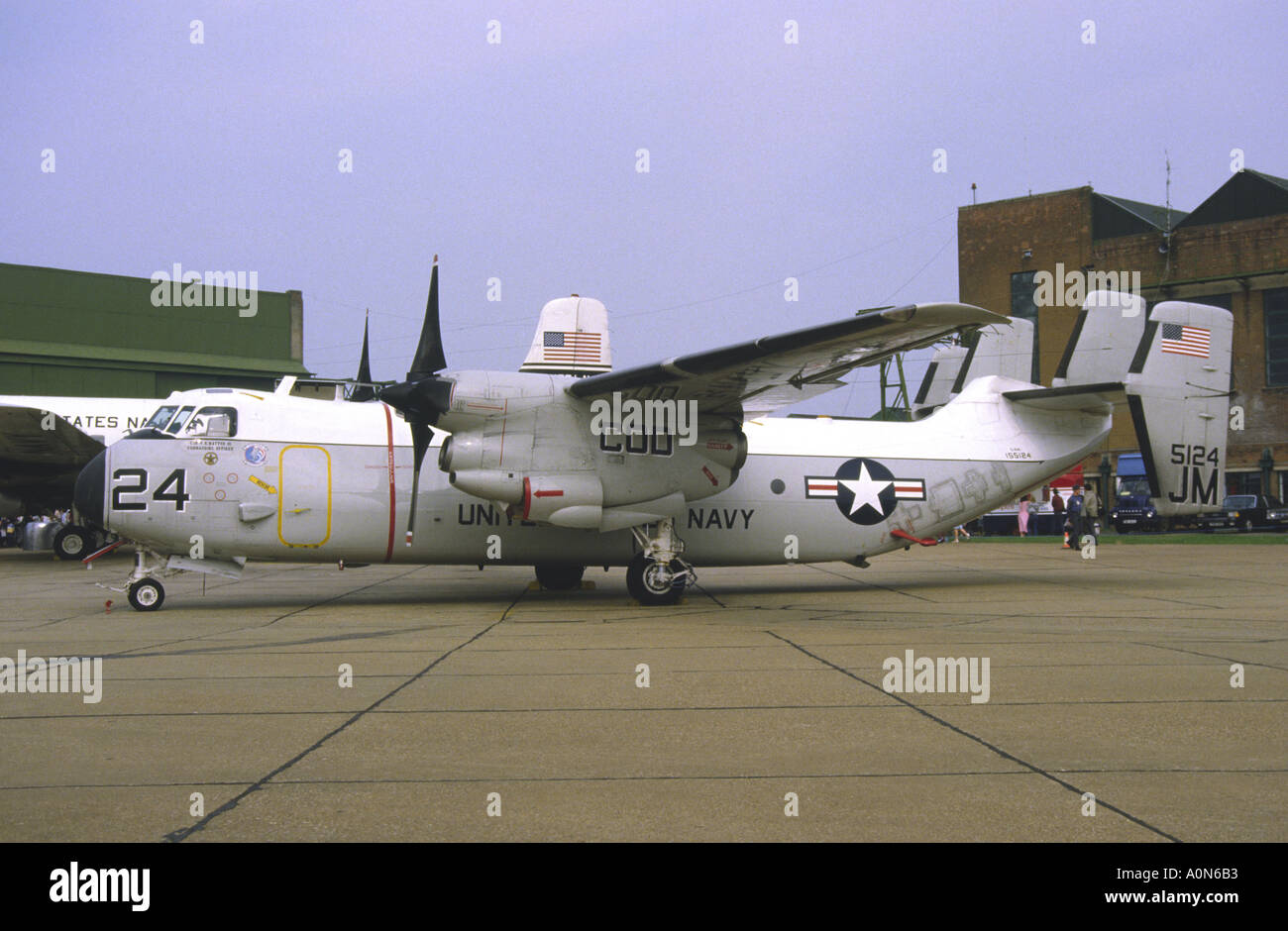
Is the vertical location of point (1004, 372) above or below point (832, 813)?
above

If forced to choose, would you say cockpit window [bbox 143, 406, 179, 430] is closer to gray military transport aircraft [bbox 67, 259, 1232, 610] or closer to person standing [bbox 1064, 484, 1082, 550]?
gray military transport aircraft [bbox 67, 259, 1232, 610]

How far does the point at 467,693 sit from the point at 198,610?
8.33m

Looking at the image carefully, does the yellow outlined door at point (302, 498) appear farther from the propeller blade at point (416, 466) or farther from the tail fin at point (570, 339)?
the tail fin at point (570, 339)

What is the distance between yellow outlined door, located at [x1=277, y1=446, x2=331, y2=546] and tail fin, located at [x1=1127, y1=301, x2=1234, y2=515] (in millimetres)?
12263

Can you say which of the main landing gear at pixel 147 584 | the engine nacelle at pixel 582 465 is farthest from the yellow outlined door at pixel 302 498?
the engine nacelle at pixel 582 465

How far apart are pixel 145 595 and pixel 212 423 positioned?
2.47 metres

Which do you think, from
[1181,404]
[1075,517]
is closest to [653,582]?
[1181,404]

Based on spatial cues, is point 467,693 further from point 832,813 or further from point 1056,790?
point 1056,790

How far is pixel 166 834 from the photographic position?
435cm

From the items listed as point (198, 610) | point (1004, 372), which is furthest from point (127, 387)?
point (1004, 372)

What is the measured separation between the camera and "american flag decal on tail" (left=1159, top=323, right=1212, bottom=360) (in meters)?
16.9

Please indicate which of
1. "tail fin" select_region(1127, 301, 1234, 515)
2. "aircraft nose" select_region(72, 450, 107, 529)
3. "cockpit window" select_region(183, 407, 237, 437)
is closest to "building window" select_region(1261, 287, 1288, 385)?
"tail fin" select_region(1127, 301, 1234, 515)

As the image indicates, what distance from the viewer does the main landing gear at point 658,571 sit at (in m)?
15.0

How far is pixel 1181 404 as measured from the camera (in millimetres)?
16922
